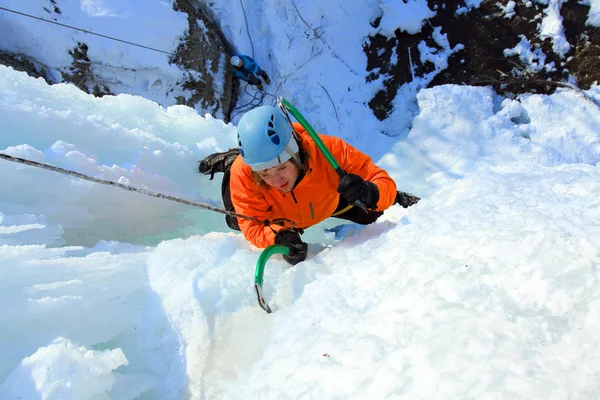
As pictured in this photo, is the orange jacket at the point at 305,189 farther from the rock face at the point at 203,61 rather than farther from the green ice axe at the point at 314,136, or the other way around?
the rock face at the point at 203,61

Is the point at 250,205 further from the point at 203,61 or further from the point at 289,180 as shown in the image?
the point at 203,61

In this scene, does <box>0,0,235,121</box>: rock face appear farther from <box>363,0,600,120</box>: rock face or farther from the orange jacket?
the orange jacket

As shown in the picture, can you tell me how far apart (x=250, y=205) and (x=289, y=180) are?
36 cm

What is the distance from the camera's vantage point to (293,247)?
2102 millimetres

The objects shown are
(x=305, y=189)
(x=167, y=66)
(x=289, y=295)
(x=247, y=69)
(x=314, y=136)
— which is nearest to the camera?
(x=289, y=295)

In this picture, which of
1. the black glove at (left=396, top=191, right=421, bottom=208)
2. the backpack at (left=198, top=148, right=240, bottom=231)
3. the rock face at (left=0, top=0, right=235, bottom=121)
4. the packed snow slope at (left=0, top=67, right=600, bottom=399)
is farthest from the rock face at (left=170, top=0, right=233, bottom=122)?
the black glove at (left=396, top=191, right=421, bottom=208)

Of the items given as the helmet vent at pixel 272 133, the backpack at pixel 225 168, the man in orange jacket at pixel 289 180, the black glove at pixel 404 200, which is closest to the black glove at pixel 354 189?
the man in orange jacket at pixel 289 180

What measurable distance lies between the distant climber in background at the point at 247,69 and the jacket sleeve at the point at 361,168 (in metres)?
3.31

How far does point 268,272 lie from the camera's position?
2025 millimetres

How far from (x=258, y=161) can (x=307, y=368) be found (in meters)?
1.02

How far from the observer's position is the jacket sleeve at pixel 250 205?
2275mm

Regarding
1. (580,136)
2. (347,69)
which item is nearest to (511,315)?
(580,136)

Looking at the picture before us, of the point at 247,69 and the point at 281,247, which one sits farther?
the point at 247,69

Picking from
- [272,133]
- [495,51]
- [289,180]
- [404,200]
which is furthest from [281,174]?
[495,51]
